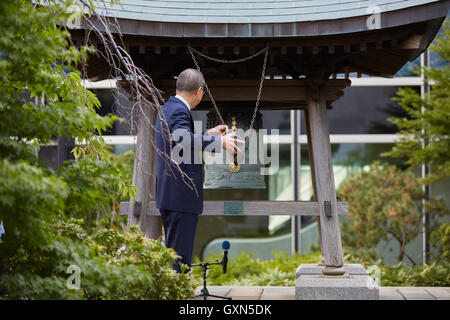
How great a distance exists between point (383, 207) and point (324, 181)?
4.17 m

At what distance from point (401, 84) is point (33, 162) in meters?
9.10

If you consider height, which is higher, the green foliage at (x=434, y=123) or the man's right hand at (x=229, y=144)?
the green foliage at (x=434, y=123)

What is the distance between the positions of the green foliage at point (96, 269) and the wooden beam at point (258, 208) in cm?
180

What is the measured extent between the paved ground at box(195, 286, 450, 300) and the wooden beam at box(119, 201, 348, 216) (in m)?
0.91

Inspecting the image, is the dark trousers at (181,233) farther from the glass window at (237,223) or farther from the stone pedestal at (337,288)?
the glass window at (237,223)

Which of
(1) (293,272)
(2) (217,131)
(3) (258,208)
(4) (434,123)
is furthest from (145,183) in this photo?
(4) (434,123)

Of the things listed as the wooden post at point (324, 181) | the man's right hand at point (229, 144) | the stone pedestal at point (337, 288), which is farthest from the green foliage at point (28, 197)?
the wooden post at point (324, 181)

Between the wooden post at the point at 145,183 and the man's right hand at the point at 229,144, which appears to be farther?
the wooden post at the point at 145,183

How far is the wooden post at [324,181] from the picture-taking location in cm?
553

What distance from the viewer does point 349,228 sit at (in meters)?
9.56

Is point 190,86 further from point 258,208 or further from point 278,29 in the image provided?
point 258,208

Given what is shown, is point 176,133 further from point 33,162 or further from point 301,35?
point 301,35

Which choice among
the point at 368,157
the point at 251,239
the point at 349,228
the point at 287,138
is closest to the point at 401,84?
the point at 368,157

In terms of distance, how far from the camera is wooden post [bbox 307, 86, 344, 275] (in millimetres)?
5531
